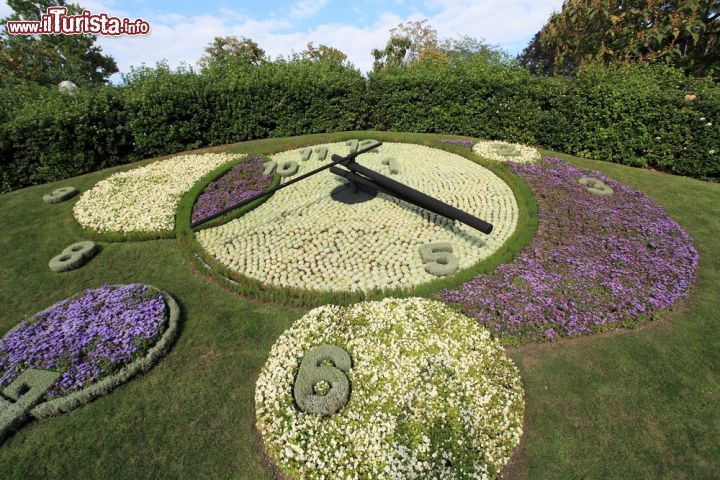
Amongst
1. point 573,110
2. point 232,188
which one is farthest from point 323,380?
point 573,110

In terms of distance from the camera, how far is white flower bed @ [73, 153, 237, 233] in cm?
1225

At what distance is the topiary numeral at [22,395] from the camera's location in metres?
6.01

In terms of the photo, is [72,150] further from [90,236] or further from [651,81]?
[651,81]

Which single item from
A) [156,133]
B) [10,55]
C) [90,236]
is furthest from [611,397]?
[10,55]

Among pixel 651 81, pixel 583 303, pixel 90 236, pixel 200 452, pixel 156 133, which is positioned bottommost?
pixel 200 452

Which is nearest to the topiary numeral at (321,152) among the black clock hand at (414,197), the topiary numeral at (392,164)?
the topiary numeral at (392,164)

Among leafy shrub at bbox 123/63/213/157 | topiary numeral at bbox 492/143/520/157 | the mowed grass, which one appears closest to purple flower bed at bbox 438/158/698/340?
the mowed grass

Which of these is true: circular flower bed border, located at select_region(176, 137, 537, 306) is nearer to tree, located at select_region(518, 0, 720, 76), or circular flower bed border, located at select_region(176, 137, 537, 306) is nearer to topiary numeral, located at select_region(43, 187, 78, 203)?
topiary numeral, located at select_region(43, 187, 78, 203)

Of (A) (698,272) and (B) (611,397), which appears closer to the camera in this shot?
(B) (611,397)

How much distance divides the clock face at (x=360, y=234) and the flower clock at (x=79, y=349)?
2.62m

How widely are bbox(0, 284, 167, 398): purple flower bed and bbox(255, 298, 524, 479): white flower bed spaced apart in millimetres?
2977

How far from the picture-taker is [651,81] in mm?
15875

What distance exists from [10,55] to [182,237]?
5062 cm

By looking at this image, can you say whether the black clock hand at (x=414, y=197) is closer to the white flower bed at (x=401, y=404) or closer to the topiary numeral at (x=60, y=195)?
the white flower bed at (x=401, y=404)
